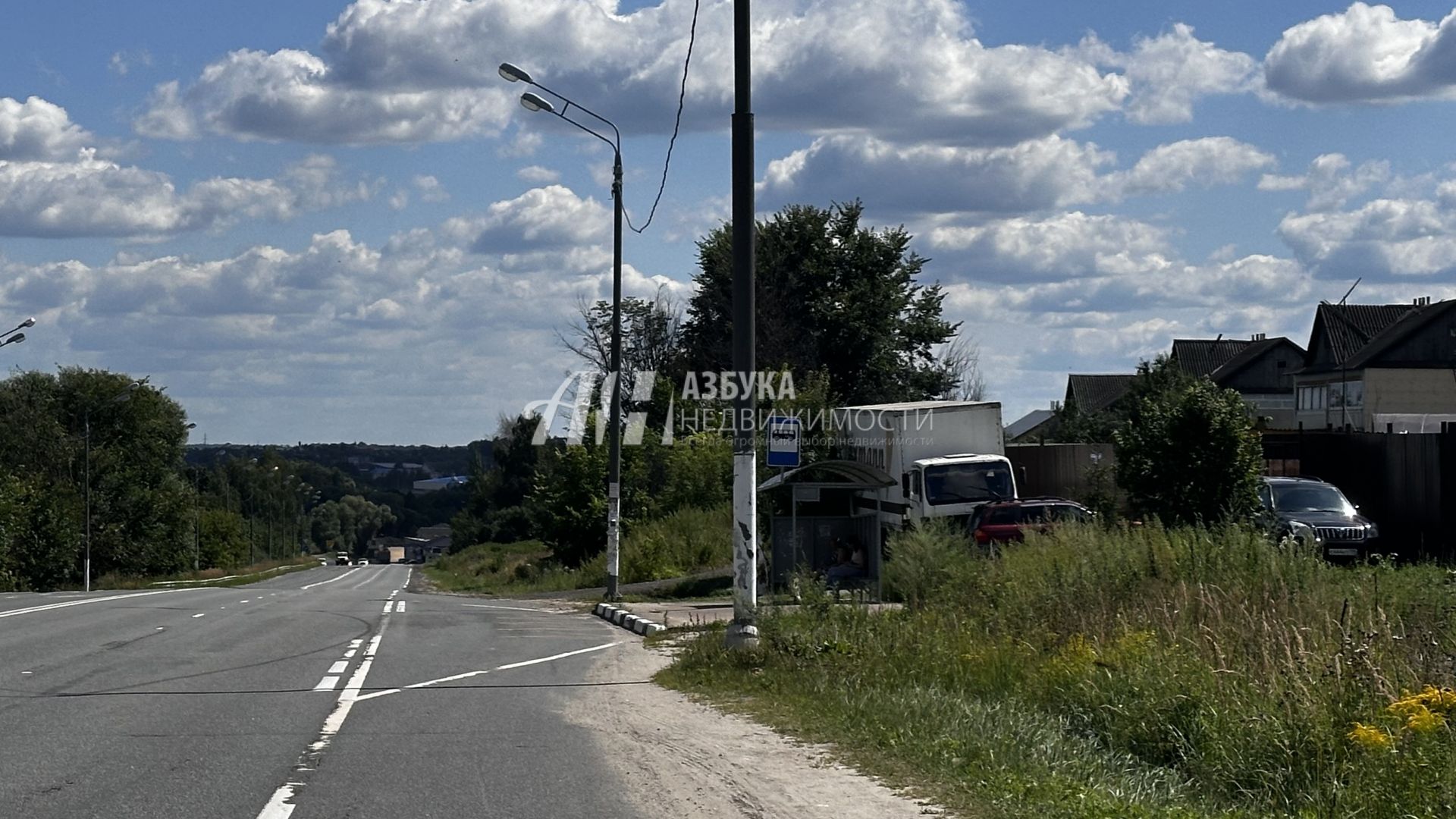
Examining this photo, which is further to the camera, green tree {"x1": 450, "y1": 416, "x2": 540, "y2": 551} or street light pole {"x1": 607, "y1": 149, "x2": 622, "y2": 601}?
green tree {"x1": 450, "y1": 416, "x2": 540, "y2": 551}

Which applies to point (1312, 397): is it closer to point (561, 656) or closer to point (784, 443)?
point (784, 443)

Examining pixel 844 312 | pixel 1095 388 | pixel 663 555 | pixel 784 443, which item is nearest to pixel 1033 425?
pixel 1095 388

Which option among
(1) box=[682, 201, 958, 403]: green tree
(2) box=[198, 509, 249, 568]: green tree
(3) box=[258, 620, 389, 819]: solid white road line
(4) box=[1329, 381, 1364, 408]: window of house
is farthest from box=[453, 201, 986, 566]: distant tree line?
(2) box=[198, 509, 249, 568]: green tree

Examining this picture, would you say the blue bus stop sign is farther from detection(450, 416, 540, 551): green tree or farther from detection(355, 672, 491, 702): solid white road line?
detection(450, 416, 540, 551): green tree

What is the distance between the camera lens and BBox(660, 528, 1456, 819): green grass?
773cm

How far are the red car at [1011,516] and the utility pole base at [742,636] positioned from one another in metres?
10.9

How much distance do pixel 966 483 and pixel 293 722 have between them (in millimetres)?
19593

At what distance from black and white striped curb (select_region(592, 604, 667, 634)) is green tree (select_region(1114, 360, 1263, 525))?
9.36 metres

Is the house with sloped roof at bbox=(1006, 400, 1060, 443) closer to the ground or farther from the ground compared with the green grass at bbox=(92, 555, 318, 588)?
farther from the ground

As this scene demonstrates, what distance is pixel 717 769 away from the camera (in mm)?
8648

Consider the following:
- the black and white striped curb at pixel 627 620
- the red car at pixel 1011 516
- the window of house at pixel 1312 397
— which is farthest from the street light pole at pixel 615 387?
the window of house at pixel 1312 397

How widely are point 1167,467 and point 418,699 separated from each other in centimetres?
1685

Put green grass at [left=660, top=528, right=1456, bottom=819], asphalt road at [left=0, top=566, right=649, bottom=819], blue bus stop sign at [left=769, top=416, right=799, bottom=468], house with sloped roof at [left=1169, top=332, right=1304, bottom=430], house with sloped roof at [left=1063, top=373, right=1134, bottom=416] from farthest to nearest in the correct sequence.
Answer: house with sloped roof at [left=1063, top=373, right=1134, bottom=416] → house with sloped roof at [left=1169, top=332, right=1304, bottom=430] → blue bus stop sign at [left=769, top=416, right=799, bottom=468] → green grass at [left=660, top=528, right=1456, bottom=819] → asphalt road at [left=0, top=566, right=649, bottom=819]

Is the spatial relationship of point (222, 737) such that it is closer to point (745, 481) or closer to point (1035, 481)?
point (745, 481)
